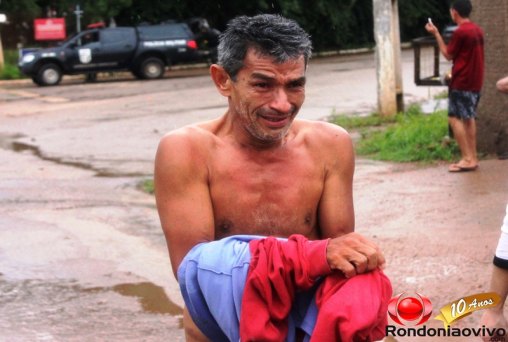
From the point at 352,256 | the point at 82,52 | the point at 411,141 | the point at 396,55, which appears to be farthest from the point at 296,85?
the point at 82,52

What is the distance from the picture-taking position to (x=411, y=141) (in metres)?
11.1

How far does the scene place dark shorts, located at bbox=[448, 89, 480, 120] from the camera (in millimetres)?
9195

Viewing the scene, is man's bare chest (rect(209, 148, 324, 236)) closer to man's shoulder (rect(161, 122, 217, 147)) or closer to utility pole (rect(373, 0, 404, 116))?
man's shoulder (rect(161, 122, 217, 147))

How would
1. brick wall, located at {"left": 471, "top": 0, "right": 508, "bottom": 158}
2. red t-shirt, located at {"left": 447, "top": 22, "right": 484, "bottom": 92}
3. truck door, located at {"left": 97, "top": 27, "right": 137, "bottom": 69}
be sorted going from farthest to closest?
truck door, located at {"left": 97, "top": 27, "right": 137, "bottom": 69}, brick wall, located at {"left": 471, "top": 0, "right": 508, "bottom": 158}, red t-shirt, located at {"left": 447, "top": 22, "right": 484, "bottom": 92}

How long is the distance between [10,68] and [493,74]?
73.1ft

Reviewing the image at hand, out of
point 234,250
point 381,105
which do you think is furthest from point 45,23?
point 234,250

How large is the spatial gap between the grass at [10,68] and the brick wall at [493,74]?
21597 millimetres

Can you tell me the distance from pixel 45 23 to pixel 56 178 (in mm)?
19756

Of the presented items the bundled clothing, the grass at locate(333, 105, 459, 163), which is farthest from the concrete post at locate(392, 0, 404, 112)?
the bundled clothing

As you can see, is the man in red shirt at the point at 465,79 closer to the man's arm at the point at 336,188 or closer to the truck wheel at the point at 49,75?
the man's arm at the point at 336,188

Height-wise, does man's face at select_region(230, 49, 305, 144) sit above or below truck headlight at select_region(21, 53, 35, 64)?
above

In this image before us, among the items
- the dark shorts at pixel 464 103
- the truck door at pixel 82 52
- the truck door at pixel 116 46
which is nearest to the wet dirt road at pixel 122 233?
the dark shorts at pixel 464 103

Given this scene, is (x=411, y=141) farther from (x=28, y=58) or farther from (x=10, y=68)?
(x=10, y=68)

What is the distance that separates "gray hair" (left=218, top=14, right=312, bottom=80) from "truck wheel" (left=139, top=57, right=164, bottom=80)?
80.2 feet
